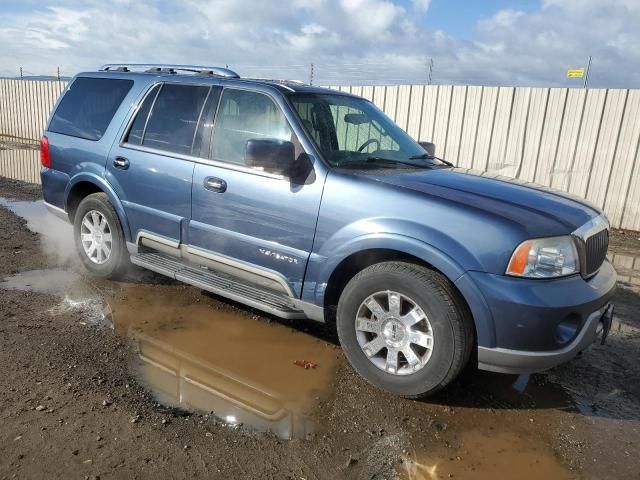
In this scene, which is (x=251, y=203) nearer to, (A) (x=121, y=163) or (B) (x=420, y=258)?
(B) (x=420, y=258)

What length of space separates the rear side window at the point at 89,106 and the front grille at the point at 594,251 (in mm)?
4124

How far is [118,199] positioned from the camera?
4.73m

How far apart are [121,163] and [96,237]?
91 centimetres

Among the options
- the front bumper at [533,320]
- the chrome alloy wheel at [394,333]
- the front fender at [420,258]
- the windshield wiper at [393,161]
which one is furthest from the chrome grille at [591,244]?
the windshield wiper at [393,161]

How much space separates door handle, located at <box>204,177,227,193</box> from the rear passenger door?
0.70 feet

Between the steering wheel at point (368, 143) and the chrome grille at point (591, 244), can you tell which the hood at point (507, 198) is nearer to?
the chrome grille at point (591, 244)

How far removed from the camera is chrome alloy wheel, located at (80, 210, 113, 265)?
5016 mm

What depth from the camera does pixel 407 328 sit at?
3.20 m

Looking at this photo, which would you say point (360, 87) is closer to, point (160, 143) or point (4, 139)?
point (160, 143)

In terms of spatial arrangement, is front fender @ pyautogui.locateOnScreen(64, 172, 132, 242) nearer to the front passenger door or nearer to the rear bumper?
the front passenger door

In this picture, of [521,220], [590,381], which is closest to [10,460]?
[521,220]

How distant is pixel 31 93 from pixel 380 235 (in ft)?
62.1

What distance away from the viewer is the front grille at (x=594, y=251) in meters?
3.18

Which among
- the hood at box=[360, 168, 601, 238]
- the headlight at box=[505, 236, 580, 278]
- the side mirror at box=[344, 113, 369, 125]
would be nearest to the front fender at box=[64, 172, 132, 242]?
the side mirror at box=[344, 113, 369, 125]
